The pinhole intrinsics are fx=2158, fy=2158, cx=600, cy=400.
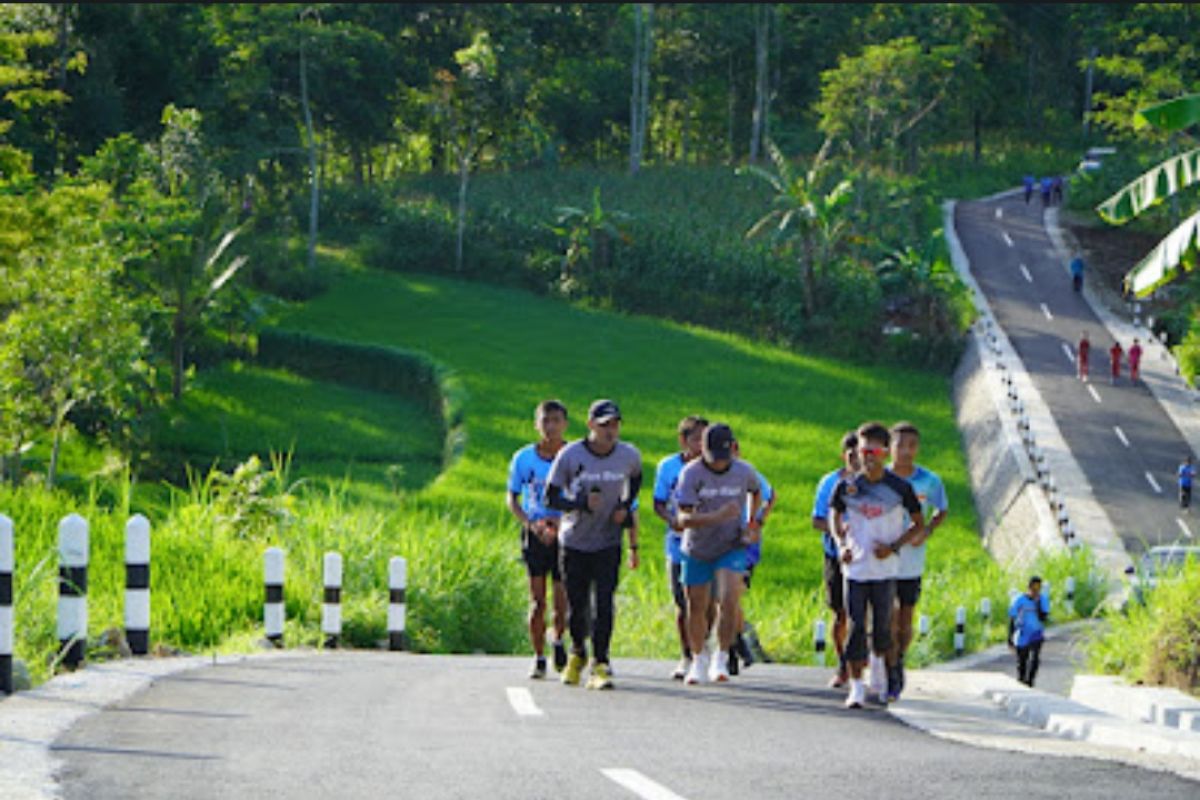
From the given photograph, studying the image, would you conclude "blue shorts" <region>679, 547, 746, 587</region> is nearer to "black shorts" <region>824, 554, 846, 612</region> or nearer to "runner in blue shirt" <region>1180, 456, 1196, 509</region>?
"black shorts" <region>824, 554, 846, 612</region>

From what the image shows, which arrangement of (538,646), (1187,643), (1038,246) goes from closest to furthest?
(1187,643) < (538,646) < (1038,246)

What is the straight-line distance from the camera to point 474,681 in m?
14.0

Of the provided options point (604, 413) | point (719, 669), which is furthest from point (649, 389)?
point (604, 413)

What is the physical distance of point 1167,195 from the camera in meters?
13.9

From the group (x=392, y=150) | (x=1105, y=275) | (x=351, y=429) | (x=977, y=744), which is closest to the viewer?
(x=977, y=744)

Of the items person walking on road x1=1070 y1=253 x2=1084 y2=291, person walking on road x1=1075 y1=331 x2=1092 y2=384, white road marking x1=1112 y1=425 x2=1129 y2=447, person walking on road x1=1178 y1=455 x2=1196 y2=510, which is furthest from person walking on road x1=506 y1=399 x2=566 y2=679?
person walking on road x1=1070 y1=253 x2=1084 y2=291

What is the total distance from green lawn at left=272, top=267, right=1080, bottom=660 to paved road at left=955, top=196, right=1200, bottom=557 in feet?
9.71

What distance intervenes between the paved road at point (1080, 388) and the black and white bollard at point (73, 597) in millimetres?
22734

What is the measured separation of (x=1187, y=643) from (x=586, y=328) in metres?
56.7

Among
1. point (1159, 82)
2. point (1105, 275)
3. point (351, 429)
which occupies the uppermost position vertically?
point (1159, 82)

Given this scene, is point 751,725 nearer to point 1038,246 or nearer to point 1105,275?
point 1105,275

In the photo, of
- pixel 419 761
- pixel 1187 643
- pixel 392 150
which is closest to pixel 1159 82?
pixel 392 150

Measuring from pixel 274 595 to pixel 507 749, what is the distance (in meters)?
7.17

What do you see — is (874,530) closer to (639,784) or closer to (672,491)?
(672,491)
